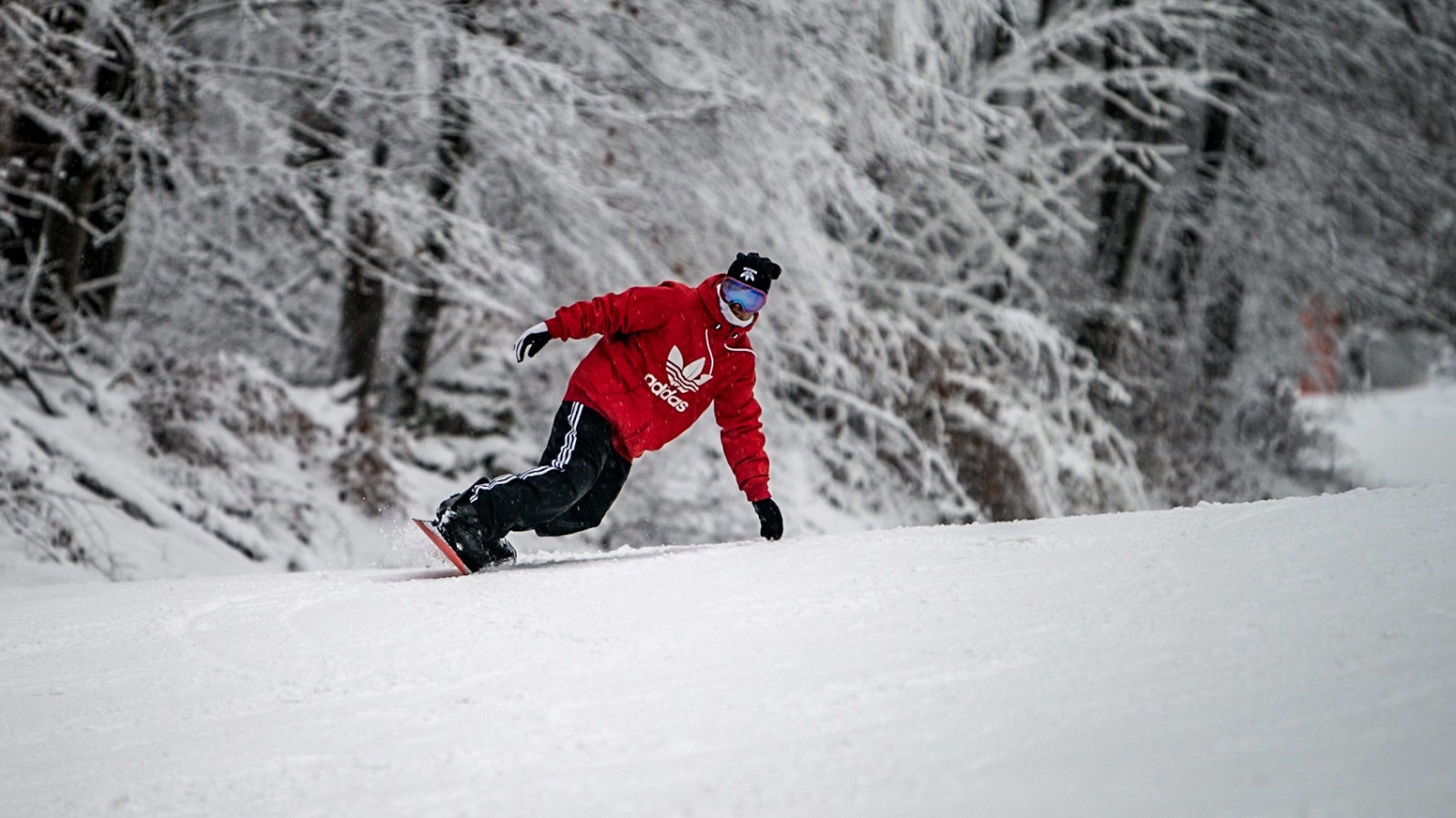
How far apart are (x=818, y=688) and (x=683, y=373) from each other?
6.97ft

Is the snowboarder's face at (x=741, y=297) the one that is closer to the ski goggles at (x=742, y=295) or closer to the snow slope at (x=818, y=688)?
the ski goggles at (x=742, y=295)

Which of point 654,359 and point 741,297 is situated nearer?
point 741,297

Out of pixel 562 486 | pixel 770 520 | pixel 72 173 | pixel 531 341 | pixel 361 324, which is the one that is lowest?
pixel 361 324

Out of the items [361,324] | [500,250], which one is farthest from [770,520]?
[361,324]

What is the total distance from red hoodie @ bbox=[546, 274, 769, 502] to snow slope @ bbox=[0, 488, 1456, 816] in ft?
2.63

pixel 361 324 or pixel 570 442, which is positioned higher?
pixel 570 442

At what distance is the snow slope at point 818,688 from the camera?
208 cm

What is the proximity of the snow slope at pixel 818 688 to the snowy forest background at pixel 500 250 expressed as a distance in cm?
392

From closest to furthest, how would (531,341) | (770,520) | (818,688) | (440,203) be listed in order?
1. (818,688)
2. (531,341)
3. (770,520)
4. (440,203)

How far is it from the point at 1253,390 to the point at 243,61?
12.4 meters

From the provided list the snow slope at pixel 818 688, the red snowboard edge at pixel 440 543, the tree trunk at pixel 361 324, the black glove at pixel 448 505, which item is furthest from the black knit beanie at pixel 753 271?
the tree trunk at pixel 361 324

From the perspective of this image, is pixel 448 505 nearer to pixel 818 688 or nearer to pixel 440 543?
pixel 440 543

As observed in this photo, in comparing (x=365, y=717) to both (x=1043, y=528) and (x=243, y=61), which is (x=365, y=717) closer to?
(x=1043, y=528)

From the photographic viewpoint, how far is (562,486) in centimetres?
448
